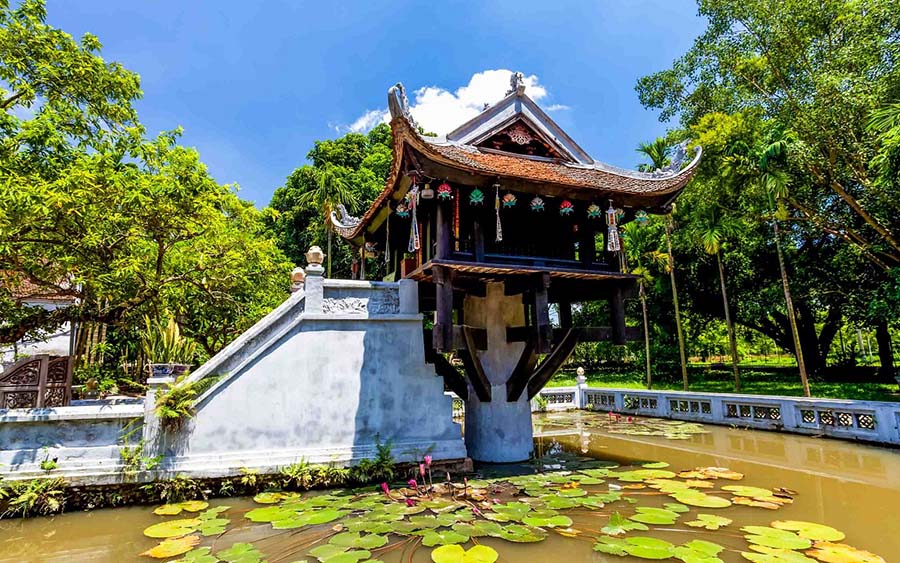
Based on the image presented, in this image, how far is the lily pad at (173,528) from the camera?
457cm

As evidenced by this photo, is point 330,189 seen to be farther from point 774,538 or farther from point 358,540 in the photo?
point 774,538

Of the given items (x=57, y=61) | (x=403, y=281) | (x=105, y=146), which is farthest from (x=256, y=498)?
(x=57, y=61)

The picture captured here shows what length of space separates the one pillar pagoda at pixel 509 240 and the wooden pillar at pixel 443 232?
2 centimetres

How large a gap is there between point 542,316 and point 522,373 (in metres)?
1.22

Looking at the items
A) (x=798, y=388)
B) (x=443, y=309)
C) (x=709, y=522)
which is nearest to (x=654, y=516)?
(x=709, y=522)

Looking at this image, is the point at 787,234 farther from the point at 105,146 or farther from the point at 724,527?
the point at 105,146

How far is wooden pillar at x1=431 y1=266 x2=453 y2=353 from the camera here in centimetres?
664

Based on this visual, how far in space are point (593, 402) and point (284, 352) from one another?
11.4 metres

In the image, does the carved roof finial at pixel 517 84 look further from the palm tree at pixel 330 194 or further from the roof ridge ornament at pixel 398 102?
the palm tree at pixel 330 194

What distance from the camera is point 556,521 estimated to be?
15.4 feet

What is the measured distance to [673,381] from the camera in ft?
69.9

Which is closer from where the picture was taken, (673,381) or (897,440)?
(897,440)

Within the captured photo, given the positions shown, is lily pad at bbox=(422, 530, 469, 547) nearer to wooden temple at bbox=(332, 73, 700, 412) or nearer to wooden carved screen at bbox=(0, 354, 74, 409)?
wooden temple at bbox=(332, 73, 700, 412)

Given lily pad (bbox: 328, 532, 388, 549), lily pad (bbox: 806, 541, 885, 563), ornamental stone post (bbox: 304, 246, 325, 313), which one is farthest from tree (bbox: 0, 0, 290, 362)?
lily pad (bbox: 806, 541, 885, 563)
